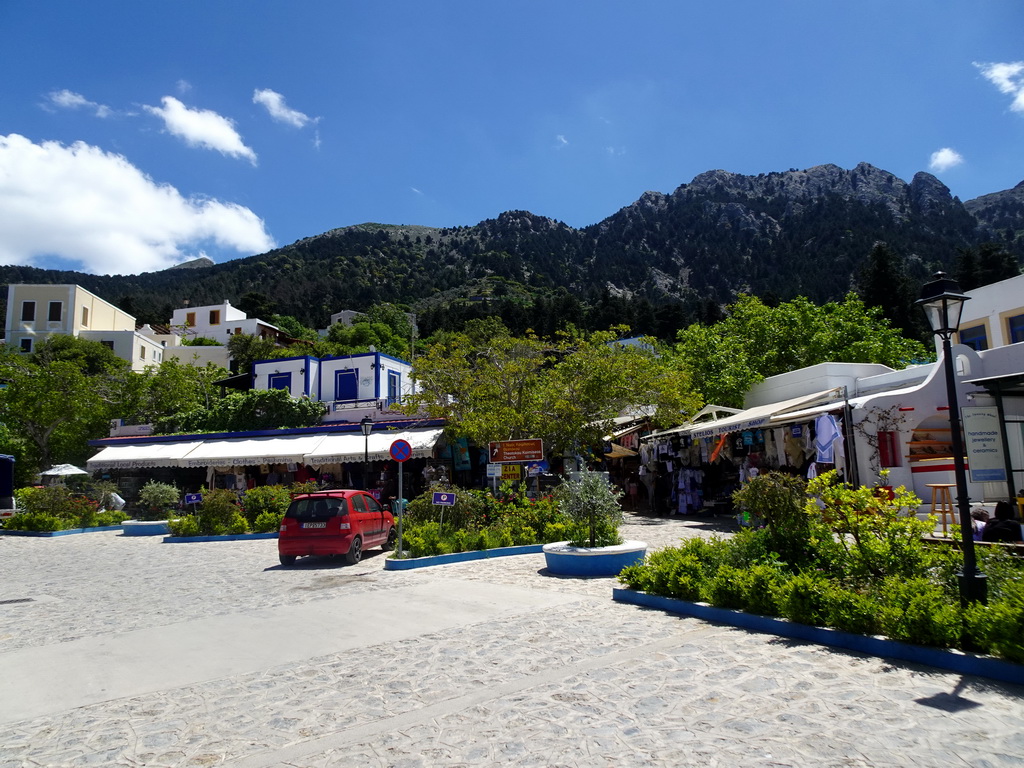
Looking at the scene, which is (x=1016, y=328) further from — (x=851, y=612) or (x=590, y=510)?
(x=851, y=612)

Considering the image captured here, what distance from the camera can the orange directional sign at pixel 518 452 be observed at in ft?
48.4

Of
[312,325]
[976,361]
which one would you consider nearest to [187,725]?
[976,361]

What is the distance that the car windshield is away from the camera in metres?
12.9

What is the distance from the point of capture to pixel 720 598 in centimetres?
714

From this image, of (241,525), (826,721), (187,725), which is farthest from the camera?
(241,525)

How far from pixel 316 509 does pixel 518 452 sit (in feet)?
14.7

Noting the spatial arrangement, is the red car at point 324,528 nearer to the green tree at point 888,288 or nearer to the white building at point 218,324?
the green tree at point 888,288

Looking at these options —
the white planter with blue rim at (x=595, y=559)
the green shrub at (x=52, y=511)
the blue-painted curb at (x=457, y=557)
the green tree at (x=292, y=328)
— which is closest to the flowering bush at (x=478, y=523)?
the blue-painted curb at (x=457, y=557)

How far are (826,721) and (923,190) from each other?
180026mm

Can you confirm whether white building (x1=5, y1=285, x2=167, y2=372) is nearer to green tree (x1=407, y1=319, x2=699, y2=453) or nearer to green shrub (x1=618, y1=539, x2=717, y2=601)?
green tree (x1=407, y1=319, x2=699, y2=453)

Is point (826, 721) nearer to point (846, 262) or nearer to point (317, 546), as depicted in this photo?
point (317, 546)

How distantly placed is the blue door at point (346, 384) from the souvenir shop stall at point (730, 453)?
18700mm

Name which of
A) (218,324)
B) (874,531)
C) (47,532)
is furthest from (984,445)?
(218,324)

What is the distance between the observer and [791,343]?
33062 mm
